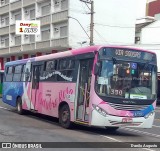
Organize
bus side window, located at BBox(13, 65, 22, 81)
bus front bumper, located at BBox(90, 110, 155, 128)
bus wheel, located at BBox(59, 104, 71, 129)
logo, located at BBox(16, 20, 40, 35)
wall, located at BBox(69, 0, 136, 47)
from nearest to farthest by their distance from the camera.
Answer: bus front bumper, located at BBox(90, 110, 155, 128)
bus wheel, located at BBox(59, 104, 71, 129)
bus side window, located at BBox(13, 65, 22, 81)
wall, located at BBox(69, 0, 136, 47)
logo, located at BBox(16, 20, 40, 35)

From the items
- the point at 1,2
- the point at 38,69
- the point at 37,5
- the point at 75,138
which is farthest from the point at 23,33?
the point at 75,138

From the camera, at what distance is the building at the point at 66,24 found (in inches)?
1647

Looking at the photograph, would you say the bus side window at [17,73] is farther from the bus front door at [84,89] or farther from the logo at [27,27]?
the logo at [27,27]

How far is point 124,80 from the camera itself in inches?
510

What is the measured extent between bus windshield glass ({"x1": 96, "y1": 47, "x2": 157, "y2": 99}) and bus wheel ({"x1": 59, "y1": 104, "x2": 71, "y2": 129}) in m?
2.20

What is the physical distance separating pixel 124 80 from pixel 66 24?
29.8m

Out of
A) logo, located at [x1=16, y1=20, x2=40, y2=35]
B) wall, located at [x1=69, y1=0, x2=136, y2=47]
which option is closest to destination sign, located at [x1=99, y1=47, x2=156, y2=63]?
wall, located at [x1=69, y1=0, x2=136, y2=47]

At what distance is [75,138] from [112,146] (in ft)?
5.07

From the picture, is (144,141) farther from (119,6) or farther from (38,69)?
(119,6)

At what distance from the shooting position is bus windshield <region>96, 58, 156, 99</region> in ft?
42.0

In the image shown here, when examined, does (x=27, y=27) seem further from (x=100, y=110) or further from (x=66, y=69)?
(x=100, y=110)

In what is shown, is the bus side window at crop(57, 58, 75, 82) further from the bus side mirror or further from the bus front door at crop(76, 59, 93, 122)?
the bus side mirror

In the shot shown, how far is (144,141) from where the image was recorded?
12.3 m

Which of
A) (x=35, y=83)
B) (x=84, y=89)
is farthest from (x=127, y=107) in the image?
(x=35, y=83)
